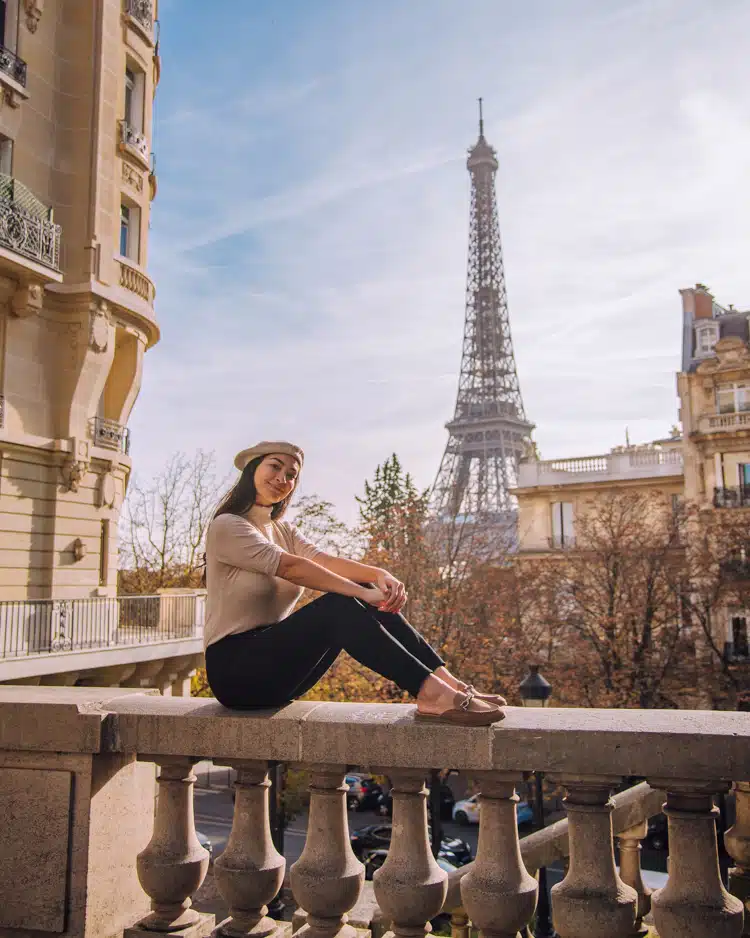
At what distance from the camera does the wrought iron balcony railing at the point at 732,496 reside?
35.5m

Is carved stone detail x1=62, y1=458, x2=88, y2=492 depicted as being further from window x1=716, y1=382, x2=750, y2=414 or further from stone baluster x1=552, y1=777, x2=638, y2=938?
window x1=716, y1=382, x2=750, y2=414

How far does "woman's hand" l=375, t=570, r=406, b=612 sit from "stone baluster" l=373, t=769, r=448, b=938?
2.26ft

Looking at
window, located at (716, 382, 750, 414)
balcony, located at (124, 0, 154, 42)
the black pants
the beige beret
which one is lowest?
the black pants

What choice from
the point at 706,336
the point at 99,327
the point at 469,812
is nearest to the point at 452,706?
the point at 99,327

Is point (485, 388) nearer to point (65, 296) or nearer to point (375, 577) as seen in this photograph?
point (65, 296)

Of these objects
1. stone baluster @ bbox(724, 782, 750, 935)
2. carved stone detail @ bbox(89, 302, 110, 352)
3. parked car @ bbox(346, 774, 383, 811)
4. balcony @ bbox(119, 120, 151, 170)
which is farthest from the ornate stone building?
stone baluster @ bbox(724, 782, 750, 935)

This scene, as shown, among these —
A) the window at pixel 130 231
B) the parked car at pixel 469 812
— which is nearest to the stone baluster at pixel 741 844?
the window at pixel 130 231

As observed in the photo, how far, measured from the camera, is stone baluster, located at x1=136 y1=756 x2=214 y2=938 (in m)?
3.27

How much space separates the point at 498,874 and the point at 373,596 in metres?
1.10

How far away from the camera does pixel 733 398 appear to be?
3797 cm

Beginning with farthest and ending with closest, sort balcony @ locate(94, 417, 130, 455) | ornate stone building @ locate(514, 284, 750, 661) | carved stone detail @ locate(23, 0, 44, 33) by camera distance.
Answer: ornate stone building @ locate(514, 284, 750, 661), balcony @ locate(94, 417, 130, 455), carved stone detail @ locate(23, 0, 44, 33)

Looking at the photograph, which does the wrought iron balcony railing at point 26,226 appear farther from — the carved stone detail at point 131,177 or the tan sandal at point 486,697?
the tan sandal at point 486,697

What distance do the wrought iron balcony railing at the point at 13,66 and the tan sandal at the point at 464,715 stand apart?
58.2ft

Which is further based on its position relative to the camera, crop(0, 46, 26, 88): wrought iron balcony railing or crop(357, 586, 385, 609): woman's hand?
crop(0, 46, 26, 88): wrought iron balcony railing
